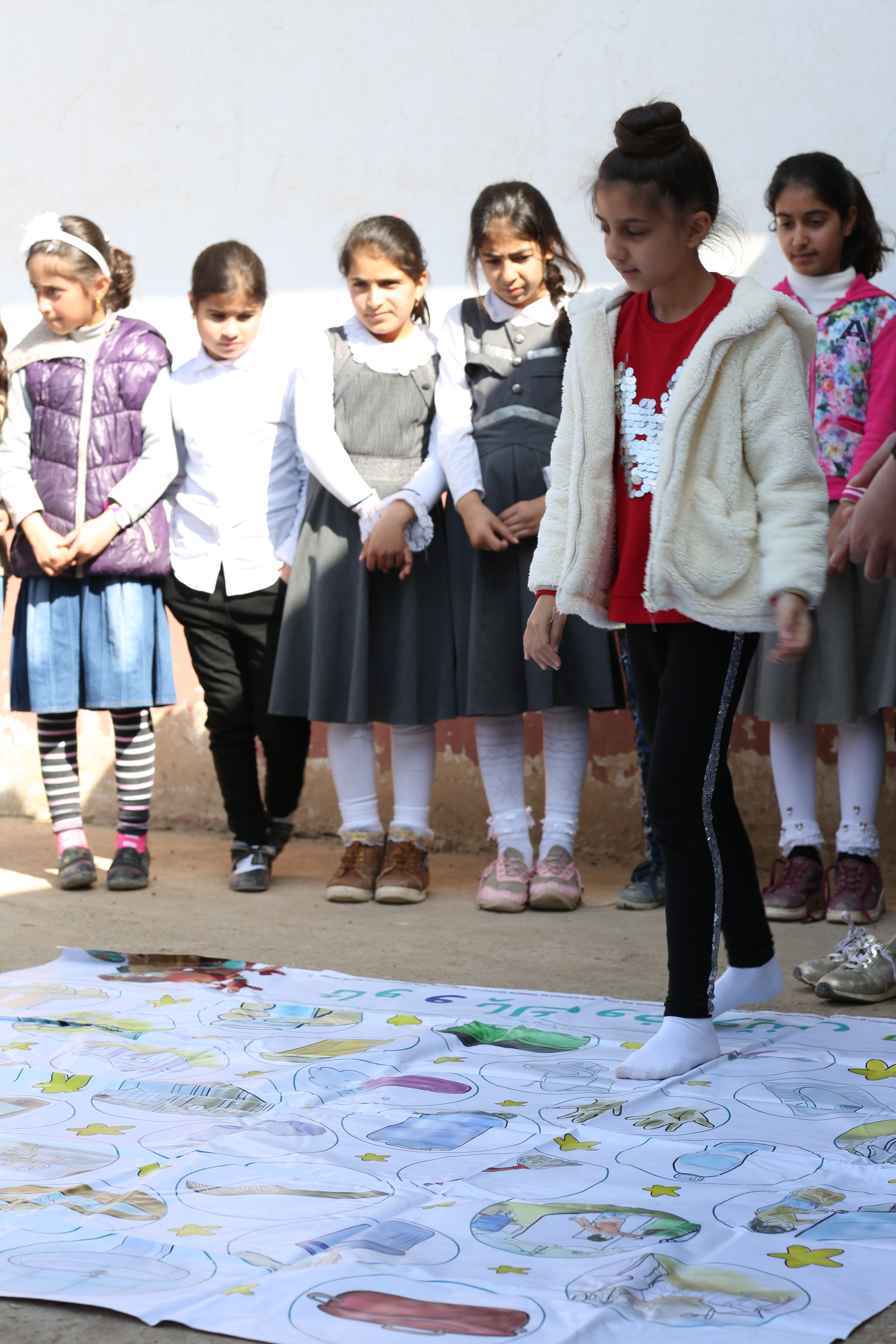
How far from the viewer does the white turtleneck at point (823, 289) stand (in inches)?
122

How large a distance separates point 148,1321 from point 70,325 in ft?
9.54

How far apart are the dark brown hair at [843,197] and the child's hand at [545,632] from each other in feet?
4.69

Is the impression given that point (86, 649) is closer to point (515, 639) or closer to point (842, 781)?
point (515, 639)

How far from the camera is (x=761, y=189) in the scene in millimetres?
3646

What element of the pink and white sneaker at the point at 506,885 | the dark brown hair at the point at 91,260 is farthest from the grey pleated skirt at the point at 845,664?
the dark brown hair at the point at 91,260

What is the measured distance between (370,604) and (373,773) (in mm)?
458

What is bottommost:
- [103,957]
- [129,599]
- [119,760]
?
[103,957]

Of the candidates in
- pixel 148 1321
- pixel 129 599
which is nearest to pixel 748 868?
pixel 148 1321

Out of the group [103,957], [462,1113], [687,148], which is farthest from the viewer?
[103,957]

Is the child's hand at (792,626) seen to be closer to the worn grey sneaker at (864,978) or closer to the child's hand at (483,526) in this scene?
the worn grey sneaker at (864,978)

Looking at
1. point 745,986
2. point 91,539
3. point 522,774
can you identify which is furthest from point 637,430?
point 91,539

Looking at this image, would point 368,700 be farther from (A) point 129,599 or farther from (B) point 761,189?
(B) point 761,189

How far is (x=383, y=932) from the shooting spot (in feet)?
10.1

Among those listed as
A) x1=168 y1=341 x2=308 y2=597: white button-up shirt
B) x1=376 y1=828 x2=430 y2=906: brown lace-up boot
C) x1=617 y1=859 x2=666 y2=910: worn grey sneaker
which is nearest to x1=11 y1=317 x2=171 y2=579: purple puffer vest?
x1=168 y1=341 x2=308 y2=597: white button-up shirt
